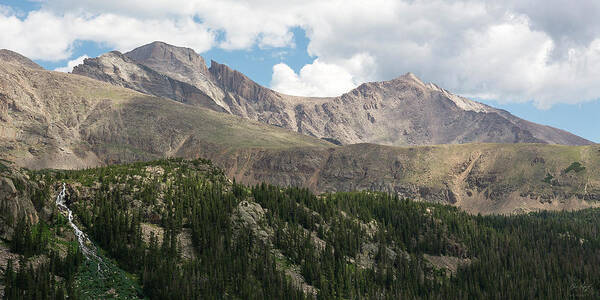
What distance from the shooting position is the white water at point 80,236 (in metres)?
122

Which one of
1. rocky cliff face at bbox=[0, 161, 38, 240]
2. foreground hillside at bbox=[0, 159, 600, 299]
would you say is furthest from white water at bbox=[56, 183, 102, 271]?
rocky cliff face at bbox=[0, 161, 38, 240]

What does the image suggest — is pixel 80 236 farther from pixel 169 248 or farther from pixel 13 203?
pixel 169 248

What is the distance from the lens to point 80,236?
5032 inches

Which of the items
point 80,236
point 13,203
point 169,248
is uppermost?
point 13,203

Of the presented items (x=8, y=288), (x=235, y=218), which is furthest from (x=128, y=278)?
(x=235, y=218)

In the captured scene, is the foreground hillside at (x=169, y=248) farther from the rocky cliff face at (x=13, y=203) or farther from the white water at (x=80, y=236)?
the white water at (x=80, y=236)

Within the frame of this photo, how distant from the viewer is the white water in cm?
12156

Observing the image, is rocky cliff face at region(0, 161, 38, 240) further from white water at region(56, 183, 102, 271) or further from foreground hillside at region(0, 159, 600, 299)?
white water at region(56, 183, 102, 271)

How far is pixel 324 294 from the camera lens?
15675 centimetres

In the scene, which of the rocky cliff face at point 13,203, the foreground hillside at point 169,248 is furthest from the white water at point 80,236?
the rocky cliff face at point 13,203

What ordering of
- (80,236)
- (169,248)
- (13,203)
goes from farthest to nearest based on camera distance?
(169,248) → (80,236) → (13,203)

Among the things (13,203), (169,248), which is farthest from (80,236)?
(169,248)

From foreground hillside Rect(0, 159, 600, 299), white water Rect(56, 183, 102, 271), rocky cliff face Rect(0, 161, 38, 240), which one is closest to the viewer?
rocky cliff face Rect(0, 161, 38, 240)

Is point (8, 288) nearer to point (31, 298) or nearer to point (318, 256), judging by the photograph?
point (31, 298)
